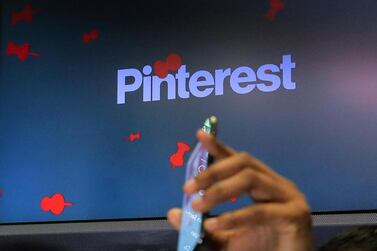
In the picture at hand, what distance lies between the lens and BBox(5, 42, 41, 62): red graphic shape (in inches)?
→ 85.0

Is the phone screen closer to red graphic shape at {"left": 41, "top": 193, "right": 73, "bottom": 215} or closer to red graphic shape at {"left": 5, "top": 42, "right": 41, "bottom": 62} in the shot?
red graphic shape at {"left": 41, "top": 193, "right": 73, "bottom": 215}

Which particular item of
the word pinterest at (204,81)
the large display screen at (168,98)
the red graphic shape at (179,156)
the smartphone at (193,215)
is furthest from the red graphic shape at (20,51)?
the smartphone at (193,215)

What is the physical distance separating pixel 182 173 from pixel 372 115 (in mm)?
650

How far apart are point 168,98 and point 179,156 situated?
0.22 m

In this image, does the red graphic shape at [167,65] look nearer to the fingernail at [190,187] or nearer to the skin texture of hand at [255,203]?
the skin texture of hand at [255,203]

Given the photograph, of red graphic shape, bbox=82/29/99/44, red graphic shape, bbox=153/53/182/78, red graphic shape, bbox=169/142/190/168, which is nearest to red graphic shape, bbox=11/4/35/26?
red graphic shape, bbox=82/29/99/44

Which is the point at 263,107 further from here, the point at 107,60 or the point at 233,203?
the point at 107,60

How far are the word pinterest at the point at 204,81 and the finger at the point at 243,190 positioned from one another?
1166mm

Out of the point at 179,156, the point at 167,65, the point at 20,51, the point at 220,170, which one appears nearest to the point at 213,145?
the point at 220,170

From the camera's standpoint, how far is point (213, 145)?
0.67 meters

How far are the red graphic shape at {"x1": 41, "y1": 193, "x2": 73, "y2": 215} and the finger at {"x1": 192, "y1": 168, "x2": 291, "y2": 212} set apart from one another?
137cm

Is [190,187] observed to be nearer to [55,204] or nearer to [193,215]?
[193,215]

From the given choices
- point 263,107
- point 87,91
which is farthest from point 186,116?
point 87,91

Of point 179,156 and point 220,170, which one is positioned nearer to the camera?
point 220,170
